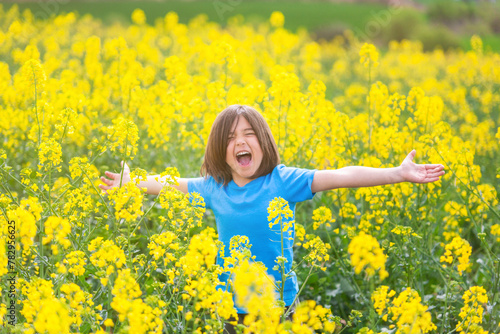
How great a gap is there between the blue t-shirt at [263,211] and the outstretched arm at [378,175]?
8cm

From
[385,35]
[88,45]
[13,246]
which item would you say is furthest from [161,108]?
[385,35]

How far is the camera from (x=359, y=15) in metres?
35.8

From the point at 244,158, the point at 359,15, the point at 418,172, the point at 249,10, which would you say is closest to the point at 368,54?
the point at 244,158

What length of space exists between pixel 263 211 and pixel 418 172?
0.81 metres

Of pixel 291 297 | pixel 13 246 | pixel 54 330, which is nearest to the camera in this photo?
pixel 54 330

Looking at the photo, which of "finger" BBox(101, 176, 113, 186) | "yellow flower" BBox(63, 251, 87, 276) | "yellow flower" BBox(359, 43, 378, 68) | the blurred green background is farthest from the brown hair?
the blurred green background

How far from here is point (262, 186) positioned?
105 inches

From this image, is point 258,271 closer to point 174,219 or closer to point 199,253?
point 199,253

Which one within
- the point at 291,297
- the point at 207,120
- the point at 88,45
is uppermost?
the point at 88,45

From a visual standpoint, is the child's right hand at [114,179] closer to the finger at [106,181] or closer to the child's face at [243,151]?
the finger at [106,181]

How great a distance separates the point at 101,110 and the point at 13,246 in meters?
3.16

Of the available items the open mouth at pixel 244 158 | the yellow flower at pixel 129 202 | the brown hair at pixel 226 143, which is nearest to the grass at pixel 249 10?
the brown hair at pixel 226 143

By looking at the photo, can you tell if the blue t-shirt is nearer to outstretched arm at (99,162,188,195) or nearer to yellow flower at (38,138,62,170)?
outstretched arm at (99,162,188,195)

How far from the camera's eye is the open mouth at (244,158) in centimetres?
269
